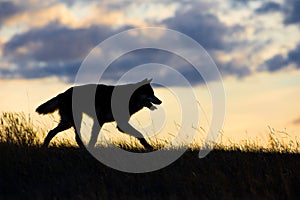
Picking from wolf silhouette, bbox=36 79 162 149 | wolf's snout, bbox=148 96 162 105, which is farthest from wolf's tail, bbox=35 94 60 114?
wolf's snout, bbox=148 96 162 105

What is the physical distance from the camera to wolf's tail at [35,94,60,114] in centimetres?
1423

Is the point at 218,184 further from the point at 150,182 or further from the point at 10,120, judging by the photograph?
the point at 10,120

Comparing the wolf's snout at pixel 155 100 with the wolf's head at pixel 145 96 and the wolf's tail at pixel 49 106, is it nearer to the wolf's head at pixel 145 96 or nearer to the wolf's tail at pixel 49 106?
the wolf's head at pixel 145 96

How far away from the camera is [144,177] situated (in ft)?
30.2

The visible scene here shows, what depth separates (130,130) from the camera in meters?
13.7

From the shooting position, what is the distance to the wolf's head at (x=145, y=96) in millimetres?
15445

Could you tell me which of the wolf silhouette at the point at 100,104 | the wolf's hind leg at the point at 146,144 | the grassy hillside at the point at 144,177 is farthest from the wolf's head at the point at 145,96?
the grassy hillside at the point at 144,177

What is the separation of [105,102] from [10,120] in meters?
3.80

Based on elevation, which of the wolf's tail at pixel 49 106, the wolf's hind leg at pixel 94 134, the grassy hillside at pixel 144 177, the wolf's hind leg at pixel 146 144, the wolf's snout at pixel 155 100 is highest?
the wolf's snout at pixel 155 100

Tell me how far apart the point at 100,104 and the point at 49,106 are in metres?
1.42

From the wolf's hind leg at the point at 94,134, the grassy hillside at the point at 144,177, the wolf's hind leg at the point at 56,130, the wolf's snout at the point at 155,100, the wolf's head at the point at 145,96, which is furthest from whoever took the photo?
the wolf's head at the point at 145,96

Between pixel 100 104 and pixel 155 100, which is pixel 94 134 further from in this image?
pixel 155 100

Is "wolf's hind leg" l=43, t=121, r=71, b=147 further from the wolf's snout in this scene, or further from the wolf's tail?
the wolf's snout

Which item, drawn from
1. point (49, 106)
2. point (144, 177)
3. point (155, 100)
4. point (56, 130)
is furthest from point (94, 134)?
point (144, 177)
